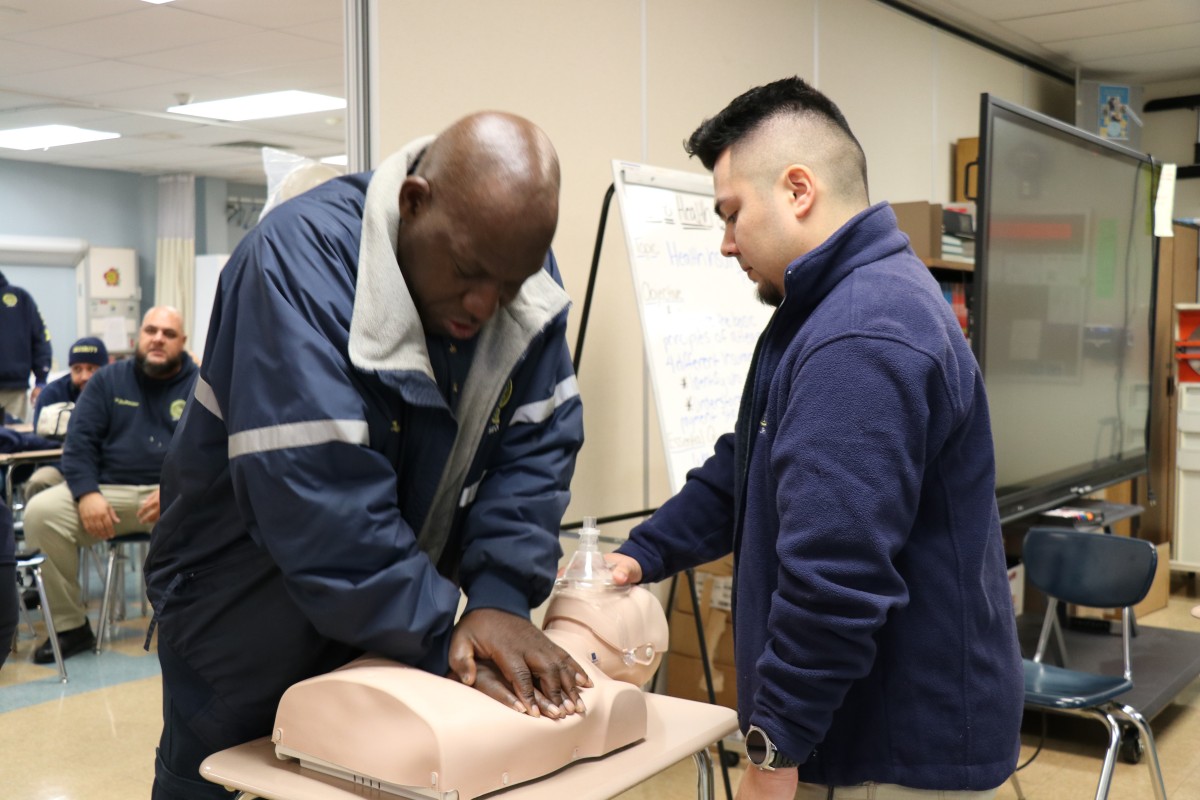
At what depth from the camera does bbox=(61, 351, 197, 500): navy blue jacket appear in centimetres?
491

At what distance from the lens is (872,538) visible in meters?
1.27

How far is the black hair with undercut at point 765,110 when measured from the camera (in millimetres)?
1530

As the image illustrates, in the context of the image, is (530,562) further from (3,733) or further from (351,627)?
(3,733)

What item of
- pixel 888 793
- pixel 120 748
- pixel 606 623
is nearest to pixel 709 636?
pixel 120 748

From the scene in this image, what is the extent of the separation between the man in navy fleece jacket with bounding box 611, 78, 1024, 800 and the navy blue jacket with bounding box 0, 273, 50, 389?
670 cm

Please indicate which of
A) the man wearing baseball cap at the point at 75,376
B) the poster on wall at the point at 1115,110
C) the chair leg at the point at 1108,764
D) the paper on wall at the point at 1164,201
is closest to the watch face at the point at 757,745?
the chair leg at the point at 1108,764

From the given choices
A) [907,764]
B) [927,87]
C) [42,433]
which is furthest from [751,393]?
[42,433]

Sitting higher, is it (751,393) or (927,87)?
(927,87)

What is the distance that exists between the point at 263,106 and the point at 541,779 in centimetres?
716

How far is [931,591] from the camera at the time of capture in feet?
4.51

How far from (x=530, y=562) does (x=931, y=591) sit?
0.49 meters

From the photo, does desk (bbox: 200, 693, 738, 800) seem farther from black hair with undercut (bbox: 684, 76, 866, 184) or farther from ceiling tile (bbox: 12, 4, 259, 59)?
ceiling tile (bbox: 12, 4, 259, 59)

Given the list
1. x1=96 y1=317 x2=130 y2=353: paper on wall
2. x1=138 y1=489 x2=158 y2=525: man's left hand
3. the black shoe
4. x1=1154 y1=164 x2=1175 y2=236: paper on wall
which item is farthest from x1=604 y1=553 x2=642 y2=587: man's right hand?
x1=96 y1=317 x2=130 y2=353: paper on wall

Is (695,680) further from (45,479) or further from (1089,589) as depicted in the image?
(45,479)
